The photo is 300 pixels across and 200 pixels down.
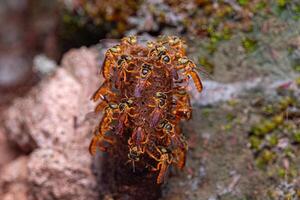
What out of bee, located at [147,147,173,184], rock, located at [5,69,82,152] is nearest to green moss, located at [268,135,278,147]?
bee, located at [147,147,173,184]

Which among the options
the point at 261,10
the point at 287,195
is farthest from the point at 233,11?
the point at 287,195

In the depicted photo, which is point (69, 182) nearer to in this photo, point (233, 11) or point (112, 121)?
point (112, 121)

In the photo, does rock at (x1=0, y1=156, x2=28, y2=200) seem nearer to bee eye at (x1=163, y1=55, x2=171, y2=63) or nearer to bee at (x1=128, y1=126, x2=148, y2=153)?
bee at (x1=128, y1=126, x2=148, y2=153)

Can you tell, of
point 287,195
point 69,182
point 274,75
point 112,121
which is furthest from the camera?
point 274,75

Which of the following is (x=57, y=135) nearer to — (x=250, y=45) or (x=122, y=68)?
(x=122, y=68)

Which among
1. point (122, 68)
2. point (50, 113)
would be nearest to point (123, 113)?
point (122, 68)

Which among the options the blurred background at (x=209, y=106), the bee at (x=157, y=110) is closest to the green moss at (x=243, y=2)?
the blurred background at (x=209, y=106)

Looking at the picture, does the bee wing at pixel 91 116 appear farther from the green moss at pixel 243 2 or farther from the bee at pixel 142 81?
the green moss at pixel 243 2
